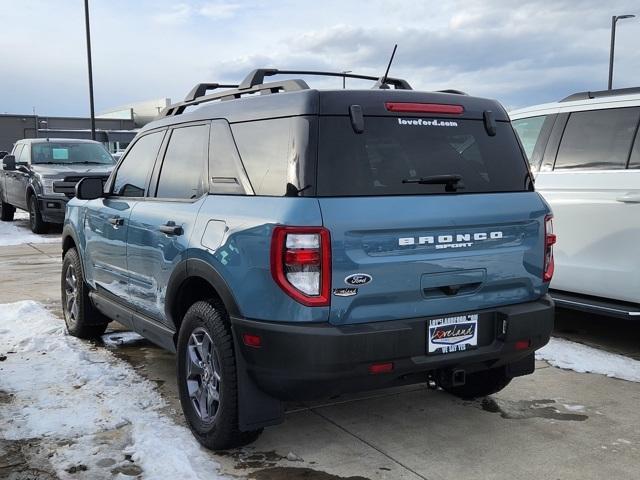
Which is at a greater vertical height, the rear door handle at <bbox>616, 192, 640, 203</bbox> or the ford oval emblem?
the rear door handle at <bbox>616, 192, 640, 203</bbox>

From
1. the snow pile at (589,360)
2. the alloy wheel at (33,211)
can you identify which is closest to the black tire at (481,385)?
the snow pile at (589,360)

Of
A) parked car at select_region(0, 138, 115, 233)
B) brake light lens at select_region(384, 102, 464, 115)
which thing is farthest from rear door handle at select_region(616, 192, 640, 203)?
parked car at select_region(0, 138, 115, 233)

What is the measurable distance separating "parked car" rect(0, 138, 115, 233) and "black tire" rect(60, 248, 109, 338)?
711 cm

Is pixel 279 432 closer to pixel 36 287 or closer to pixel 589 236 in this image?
pixel 589 236

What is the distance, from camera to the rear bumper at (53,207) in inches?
515

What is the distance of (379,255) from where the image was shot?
3094 mm

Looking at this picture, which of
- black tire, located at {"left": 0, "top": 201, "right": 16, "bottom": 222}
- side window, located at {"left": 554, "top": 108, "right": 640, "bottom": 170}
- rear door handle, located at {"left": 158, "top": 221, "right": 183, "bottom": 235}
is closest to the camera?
rear door handle, located at {"left": 158, "top": 221, "right": 183, "bottom": 235}

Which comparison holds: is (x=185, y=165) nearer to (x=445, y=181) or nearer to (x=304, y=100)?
(x=304, y=100)

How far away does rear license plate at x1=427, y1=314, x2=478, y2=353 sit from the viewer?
3.23 meters

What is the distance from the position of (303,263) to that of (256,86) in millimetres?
1321

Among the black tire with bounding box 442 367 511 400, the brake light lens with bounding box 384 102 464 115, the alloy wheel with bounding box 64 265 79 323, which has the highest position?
the brake light lens with bounding box 384 102 464 115

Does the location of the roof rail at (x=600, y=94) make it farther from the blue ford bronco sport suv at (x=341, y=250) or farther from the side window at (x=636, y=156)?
the blue ford bronco sport suv at (x=341, y=250)

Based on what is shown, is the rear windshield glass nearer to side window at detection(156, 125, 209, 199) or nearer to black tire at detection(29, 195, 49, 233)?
side window at detection(156, 125, 209, 199)

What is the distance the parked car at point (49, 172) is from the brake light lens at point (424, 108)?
1032 cm
